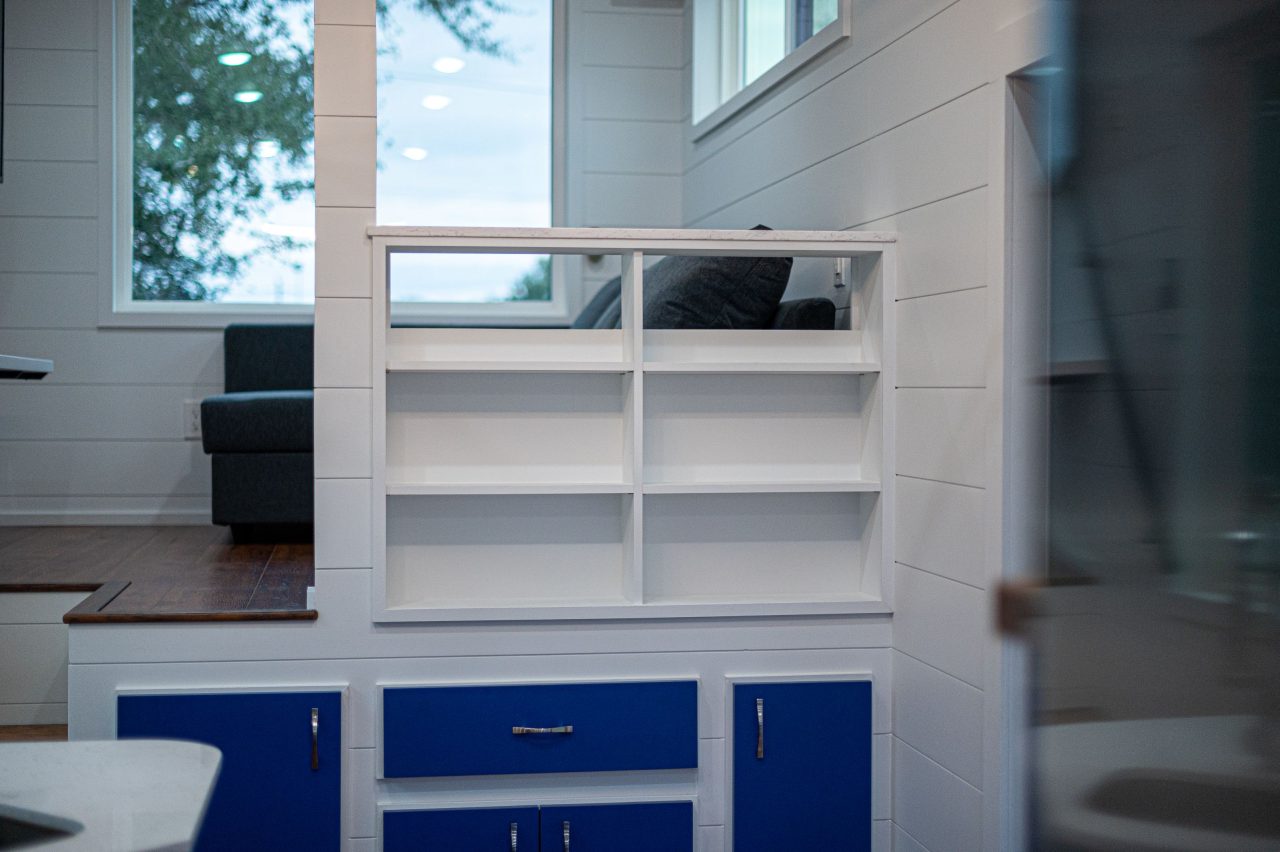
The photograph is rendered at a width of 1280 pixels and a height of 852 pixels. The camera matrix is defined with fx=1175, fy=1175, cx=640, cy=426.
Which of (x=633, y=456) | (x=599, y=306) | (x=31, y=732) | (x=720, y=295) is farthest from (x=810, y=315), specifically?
(x=31, y=732)

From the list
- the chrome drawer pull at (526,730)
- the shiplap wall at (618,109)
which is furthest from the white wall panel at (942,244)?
the shiplap wall at (618,109)

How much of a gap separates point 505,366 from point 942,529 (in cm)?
88

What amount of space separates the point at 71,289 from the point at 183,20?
106 cm

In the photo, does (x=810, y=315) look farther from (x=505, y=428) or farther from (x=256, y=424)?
(x=256, y=424)

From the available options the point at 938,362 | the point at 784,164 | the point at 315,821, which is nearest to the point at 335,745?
the point at 315,821

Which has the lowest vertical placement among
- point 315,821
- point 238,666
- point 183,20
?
point 315,821

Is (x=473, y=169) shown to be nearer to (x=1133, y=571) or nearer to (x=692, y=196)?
(x=692, y=196)

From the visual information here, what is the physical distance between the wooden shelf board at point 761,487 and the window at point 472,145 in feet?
7.19

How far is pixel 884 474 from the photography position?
2359 millimetres

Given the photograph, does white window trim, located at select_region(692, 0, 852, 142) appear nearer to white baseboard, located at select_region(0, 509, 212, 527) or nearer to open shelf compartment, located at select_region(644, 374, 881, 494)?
open shelf compartment, located at select_region(644, 374, 881, 494)

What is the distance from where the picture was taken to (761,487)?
234 cm

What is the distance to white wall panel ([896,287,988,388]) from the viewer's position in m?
2.01

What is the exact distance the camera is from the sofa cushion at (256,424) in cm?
358

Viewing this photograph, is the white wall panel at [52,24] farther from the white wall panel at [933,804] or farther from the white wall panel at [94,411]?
the white wall panel at [933,804]
